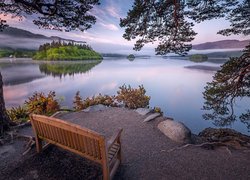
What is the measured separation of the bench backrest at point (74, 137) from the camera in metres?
3.46

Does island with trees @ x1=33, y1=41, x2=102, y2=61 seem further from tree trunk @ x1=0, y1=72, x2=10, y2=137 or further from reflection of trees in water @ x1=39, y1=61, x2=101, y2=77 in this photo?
tree trunk @ x1=0, y1=72, x2=10, y2=137

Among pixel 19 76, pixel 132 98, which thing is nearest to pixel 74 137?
pixel 132 98

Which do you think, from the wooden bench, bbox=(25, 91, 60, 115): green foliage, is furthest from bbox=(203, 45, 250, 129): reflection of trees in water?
bbox=(25, 91, 60, 115): green foliage

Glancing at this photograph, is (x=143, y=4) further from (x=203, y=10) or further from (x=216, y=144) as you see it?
(x=216, y=144)

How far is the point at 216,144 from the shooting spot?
6.44m

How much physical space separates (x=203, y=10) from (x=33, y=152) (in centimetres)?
734

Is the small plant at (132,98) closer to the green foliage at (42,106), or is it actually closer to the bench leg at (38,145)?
the green foliage at (42,106)

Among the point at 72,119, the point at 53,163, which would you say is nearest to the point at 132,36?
the point at 72,119

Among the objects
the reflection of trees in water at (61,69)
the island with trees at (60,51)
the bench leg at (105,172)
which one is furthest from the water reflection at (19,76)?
the bench leg at (105,172)

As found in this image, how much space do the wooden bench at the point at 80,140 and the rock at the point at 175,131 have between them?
2760 mm

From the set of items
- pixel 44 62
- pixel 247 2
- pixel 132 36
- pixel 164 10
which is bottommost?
pixel 44 62

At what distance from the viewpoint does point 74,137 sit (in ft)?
12.6

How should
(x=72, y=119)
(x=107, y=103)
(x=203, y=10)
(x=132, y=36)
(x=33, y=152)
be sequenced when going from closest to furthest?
(x=33, y=152) < (x=203, y=10) < (x=132, y=36) < (x=72, y=119) < (x=107, y=103)

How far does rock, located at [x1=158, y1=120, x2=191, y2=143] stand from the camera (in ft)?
21.4
